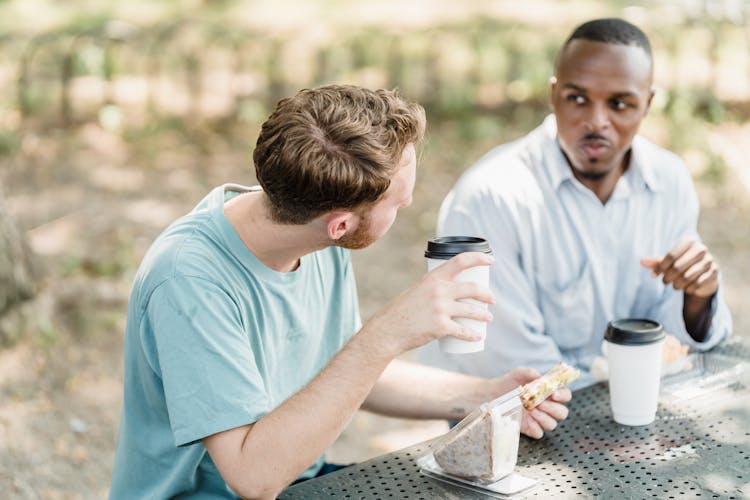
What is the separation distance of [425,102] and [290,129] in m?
6.00

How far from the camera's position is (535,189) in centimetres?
295

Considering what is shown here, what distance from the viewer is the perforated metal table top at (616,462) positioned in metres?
1.91

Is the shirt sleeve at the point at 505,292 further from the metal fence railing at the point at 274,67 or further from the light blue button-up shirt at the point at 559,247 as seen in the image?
the metal fence railing at the point at 274,67

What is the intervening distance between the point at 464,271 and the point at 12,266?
2.92 meters

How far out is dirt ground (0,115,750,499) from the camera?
12.8ft

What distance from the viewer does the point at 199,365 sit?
1.87m

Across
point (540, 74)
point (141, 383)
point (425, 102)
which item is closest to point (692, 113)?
point (540, 74)

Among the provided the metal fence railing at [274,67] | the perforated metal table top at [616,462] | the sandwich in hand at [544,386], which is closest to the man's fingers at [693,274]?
the perforated metal table top at [616,462]

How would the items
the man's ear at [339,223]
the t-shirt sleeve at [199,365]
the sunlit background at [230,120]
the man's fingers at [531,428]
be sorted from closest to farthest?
the t-shirt sleeve at [199,365] → the man's ear at [339,223] → the man's fingers at [531,428] → the sunlit background at [230,120]

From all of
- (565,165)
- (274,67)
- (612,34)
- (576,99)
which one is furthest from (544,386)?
(274,67)

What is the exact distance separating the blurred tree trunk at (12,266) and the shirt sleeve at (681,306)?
276cm

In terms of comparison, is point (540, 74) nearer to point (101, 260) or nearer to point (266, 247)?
point (101, 260)

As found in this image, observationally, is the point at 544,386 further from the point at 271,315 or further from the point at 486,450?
the point at 271,315

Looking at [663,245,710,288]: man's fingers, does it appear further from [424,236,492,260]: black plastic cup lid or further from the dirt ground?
[424,236,492,260]: black plastic cup lid
